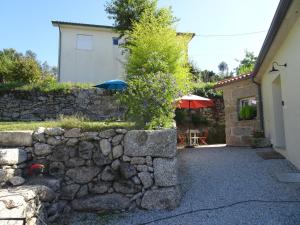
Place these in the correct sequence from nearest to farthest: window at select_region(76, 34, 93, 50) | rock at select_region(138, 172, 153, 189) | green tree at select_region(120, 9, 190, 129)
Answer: rock at select_region(138, 172, 153, 189) → green tree at select_region(120, 9, 190, 129) → window at select_region(76, 34, 93, 50)

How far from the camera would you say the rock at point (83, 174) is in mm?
5129

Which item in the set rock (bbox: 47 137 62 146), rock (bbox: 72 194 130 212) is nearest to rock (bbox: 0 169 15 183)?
rock (bbox: 47 137 62 146)

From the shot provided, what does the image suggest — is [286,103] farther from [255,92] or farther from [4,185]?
[4,185]

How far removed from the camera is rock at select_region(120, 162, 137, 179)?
5023mm

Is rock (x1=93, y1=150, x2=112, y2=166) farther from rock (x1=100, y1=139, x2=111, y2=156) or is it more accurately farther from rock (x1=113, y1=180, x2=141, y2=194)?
rock (x1=113, y1=180, x2=141, y2=194)

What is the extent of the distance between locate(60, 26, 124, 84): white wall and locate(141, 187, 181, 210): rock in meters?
14.8

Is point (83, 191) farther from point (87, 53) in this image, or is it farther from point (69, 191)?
point (87, 53)

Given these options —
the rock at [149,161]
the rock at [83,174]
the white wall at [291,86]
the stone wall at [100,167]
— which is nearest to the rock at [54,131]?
the stone wall at [100,167]

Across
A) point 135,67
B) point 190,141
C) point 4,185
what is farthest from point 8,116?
point 4,185

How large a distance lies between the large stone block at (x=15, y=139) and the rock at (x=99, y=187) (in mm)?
1422

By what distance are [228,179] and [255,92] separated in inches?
220

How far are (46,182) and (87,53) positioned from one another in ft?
52.9

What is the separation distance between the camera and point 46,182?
188 inches

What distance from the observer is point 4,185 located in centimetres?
457
